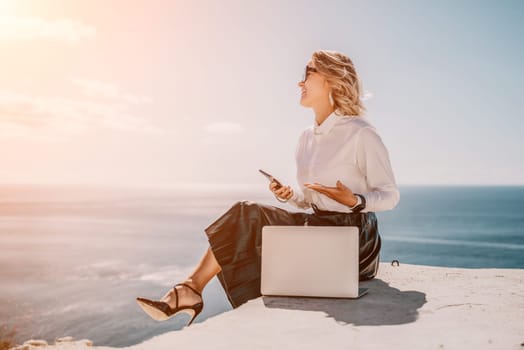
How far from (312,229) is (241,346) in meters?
0.95

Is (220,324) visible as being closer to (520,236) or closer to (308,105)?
(308,105)

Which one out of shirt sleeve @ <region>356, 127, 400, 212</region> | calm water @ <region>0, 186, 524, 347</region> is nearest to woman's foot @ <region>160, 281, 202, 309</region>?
shirt sleeve @ <region>356, 127, 400, 212</region>

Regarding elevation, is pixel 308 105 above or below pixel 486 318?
above

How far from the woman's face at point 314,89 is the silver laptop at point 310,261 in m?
0.93

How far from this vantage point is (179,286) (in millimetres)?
3207

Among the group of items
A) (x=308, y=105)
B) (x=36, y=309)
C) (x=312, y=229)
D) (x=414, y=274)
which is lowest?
(x=36, y=309)

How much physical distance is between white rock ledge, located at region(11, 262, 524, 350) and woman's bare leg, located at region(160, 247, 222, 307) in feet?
0.74

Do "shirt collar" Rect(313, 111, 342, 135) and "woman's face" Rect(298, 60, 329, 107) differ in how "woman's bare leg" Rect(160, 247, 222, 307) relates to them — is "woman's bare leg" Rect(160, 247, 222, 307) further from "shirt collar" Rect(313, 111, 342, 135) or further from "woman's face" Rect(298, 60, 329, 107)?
"woman's face" Rect(298, 60, 329, 107)

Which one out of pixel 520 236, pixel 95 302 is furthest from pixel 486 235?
pixel 95 302

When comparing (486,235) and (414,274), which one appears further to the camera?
(486,235)

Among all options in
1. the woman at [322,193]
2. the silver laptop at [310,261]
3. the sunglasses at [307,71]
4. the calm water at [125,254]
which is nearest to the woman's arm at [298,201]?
the woman at [322,193]

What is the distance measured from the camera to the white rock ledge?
8.18ft

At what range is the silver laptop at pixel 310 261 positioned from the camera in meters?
3.21

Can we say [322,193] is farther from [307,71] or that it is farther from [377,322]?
[307,71]
